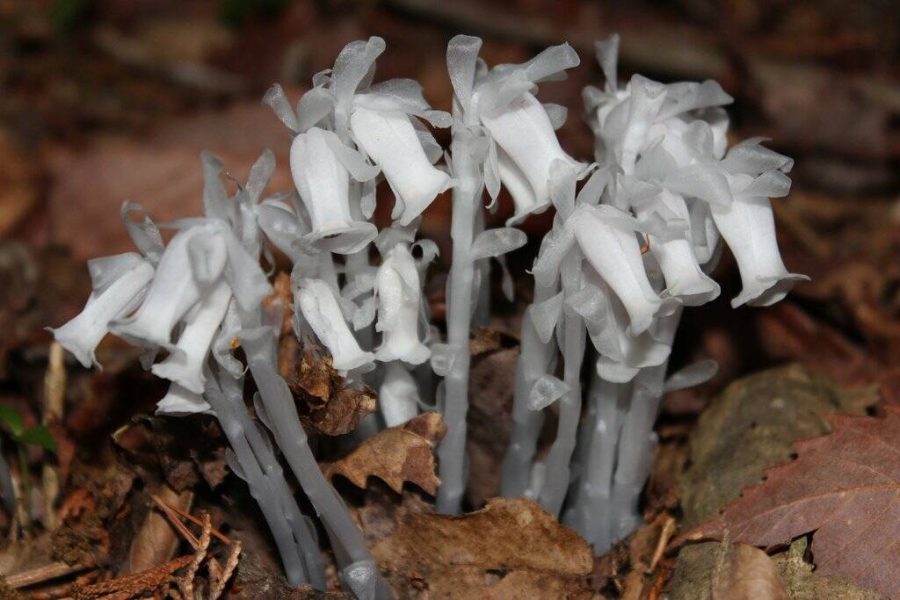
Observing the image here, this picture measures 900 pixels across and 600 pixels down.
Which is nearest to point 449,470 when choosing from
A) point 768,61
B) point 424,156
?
point 424,156

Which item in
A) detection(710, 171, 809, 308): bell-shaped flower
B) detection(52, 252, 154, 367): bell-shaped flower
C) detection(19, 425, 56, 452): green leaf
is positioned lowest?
detection(19, 425, 56, 452): green leaf

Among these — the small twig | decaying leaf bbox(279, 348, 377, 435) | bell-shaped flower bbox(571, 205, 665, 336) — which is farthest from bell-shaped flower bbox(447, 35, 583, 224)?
the small twig

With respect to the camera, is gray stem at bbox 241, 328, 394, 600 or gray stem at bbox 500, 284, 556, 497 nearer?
gray stem at bbox 241, 328, 394, 600

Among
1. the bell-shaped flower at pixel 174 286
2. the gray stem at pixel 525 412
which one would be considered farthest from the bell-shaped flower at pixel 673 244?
the bell-shaped flower at pixel 174 286

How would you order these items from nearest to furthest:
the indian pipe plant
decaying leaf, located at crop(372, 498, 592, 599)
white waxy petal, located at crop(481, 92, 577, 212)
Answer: the indian pipe plant, white waxy petal, located at crop(481, 92, 577, 212), decaying leaf, located at crop(372, 498, 592, 599)

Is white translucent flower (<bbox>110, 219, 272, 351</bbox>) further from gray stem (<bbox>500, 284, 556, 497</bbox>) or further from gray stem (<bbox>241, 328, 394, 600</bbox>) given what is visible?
gray stem (<bbox>500, 284, 556, 497</bbox>)

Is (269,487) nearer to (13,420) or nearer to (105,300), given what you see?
(105,300)
